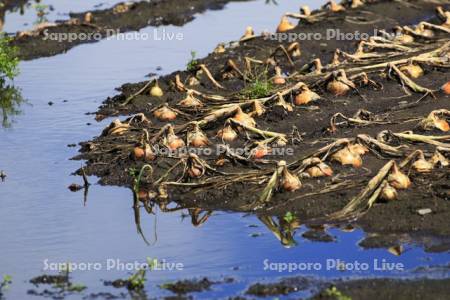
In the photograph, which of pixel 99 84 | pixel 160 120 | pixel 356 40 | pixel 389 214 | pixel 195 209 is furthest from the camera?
pixel 356 40

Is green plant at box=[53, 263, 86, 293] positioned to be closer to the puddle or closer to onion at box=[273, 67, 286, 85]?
onion at box=[273, 67, 286, 85]

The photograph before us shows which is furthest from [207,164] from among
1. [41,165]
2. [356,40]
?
[356,40]

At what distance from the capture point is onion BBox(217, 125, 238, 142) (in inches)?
428

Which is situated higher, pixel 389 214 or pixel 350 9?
pixel 350 9

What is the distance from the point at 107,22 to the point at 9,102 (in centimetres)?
485

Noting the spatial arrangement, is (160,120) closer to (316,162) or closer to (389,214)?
(316,162)

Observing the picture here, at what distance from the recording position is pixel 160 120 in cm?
1195

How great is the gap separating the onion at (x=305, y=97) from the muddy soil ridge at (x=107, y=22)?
551 cm

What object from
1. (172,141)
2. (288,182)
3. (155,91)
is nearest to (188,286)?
(288,182)

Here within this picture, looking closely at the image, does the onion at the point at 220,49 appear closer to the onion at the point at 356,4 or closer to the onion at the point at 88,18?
the onion at the point at 356,4

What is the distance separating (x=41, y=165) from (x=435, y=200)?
405 cm

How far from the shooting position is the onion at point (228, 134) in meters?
A: 10.9

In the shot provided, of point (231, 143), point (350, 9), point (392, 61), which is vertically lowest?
point (231, 143)

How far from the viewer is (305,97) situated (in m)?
12.0
